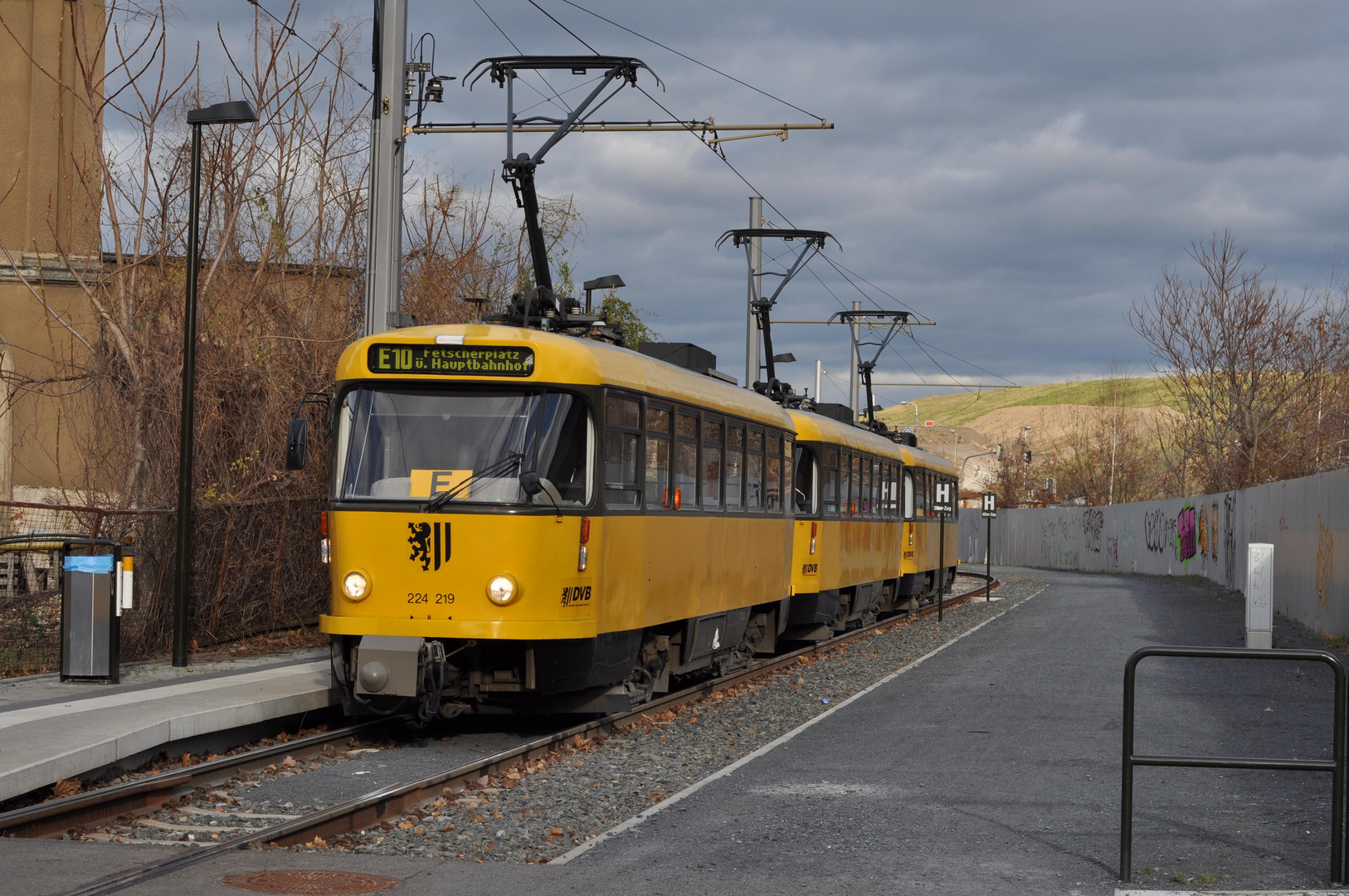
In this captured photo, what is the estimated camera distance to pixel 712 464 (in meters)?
15.0

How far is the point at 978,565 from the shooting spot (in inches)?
2714

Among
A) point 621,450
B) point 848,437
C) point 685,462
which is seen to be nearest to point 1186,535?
point 848,437

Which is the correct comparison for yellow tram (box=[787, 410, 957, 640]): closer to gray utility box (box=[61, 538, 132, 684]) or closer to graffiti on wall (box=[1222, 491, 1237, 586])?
graffiti on wall (box=[1222, 491, 1237, 586])

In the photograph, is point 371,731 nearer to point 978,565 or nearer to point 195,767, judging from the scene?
point 195,767

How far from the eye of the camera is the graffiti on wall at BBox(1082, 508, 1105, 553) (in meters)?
60.7

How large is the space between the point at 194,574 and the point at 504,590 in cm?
751

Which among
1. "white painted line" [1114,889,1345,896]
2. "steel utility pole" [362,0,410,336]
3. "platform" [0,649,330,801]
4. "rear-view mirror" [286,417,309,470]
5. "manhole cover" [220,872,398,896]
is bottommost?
"manhole cover" [220,872,398,896]

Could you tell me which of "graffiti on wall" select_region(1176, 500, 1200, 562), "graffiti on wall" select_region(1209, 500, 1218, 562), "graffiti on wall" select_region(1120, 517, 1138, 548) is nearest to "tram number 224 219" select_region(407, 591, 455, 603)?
"graffiti on wall" select_region(1209, 500, 1218, 562)

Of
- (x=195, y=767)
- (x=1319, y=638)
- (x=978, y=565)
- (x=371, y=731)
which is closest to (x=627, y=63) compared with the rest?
(x=371, y=731)

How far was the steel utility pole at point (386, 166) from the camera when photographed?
52.0 feet

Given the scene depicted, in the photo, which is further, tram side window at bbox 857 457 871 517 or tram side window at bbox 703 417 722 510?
tram side window at bbox 857 457 871 517

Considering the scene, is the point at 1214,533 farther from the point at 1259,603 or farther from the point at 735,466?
the point at 735,466

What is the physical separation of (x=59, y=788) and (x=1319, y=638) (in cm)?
1819

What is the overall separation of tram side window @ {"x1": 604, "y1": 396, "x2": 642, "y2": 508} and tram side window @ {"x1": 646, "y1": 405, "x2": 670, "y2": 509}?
0.88 feet
